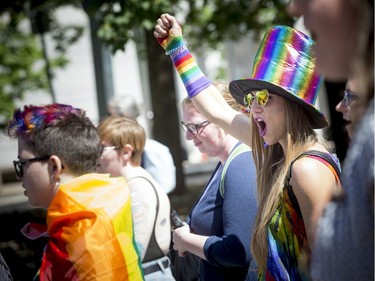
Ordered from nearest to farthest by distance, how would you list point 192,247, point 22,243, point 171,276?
point 192,247 < point 171,276 < point 22,243

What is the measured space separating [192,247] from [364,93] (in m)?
1.79

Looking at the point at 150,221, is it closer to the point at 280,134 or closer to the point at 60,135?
the point at 60,135

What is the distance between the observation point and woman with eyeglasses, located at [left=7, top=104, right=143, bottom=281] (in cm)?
272

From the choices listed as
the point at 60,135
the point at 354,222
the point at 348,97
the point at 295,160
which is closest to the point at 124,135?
the point at 60,135

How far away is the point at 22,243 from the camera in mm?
8422

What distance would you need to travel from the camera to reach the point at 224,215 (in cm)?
305

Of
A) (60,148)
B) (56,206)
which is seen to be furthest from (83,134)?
(56,206)

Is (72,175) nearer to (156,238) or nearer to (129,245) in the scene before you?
(129,245)

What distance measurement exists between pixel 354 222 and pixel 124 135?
303 cm

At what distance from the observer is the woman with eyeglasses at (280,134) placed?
100 inches

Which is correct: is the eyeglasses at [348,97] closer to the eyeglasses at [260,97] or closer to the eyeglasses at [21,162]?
the eyeglasses at [260,97]

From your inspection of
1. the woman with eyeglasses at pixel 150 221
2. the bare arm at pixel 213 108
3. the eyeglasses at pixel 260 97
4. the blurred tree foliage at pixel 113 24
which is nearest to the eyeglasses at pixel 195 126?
the bare arm at pixel 213 108

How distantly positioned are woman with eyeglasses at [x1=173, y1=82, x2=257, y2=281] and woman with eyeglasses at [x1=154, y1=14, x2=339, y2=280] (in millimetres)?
182

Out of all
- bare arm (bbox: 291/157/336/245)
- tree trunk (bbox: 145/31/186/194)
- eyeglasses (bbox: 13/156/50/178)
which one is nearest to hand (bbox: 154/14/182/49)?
eyeglasses (bbox: 13/156/50/178)
